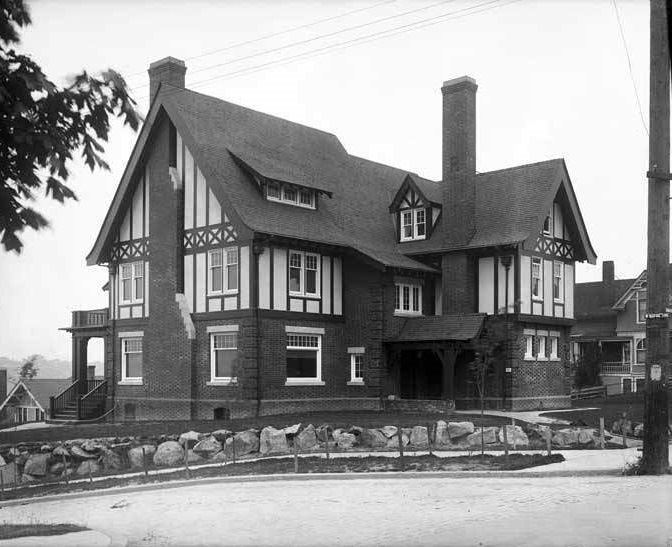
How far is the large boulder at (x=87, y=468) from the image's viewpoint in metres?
22.8

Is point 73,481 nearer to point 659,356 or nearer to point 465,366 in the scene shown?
point 659,356

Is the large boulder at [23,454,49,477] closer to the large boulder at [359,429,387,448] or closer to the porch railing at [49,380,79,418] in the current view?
the large boulder at [359,429,387,448]

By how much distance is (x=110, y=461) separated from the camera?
75.8 ft

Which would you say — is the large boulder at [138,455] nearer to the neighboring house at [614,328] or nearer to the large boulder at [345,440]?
the large boulder at [345,440]

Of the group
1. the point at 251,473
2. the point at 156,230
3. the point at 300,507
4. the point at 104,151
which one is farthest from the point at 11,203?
the point at 156,230

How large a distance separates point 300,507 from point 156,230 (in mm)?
22667

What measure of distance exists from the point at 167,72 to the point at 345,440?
19.9m

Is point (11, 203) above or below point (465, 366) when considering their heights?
above

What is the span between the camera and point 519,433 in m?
21.9

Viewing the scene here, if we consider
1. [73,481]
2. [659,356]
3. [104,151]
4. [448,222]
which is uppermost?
[448,222]

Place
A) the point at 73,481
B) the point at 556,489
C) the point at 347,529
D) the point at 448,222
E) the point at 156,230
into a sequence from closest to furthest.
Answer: the point at 347,529 → the point at 556,489 → the point at 73,481 → the point at 156,230 → the point at 448,222

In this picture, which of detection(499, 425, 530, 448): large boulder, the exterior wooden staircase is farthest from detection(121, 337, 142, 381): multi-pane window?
detection(499, 425, 530, 448): large boulder

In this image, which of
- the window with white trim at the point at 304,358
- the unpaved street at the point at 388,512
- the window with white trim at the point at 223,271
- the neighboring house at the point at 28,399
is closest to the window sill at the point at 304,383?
the window with white trim at the point at 304,358

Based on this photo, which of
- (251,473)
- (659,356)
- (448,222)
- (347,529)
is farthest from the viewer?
(448,222)
